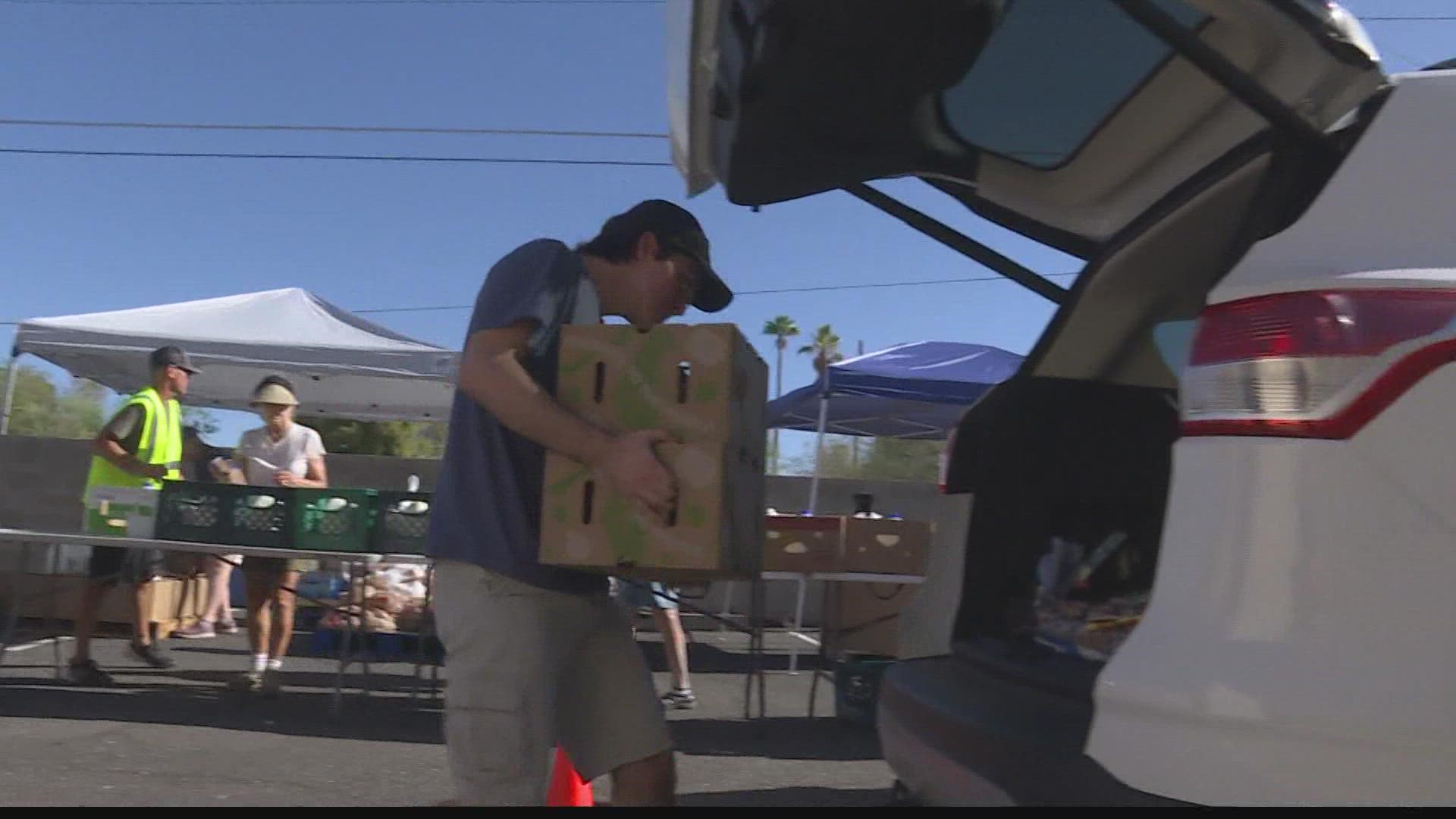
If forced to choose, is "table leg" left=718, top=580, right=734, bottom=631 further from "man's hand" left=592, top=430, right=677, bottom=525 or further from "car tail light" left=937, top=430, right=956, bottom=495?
"man's hand" left=592, top=430, right=677, bottom=525

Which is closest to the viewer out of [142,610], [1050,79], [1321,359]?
[1321,359]

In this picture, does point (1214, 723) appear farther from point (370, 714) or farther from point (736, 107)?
point (370, 714)

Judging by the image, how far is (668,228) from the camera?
7.73ft

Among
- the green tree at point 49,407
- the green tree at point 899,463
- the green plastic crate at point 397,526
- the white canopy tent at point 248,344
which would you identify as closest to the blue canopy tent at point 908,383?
the white canopy tent at point 248,344

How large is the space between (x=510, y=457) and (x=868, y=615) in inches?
208

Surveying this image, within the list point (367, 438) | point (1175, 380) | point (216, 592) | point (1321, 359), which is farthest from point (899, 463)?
point (1321, 359)

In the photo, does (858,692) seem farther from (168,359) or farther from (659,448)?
(168,359)

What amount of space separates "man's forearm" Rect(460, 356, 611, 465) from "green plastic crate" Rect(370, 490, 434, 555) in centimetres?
362

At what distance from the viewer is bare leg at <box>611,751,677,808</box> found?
241cm

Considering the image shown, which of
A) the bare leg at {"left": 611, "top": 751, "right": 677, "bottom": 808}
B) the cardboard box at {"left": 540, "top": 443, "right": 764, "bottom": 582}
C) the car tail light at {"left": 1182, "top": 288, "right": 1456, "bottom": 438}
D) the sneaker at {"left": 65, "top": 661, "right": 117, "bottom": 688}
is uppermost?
the car tail light at {"left": 1182, "top": 288, "right": 1456, "bottom": 438}

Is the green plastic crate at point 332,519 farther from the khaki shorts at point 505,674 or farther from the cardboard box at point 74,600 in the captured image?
the khaki shorts at point 505,674

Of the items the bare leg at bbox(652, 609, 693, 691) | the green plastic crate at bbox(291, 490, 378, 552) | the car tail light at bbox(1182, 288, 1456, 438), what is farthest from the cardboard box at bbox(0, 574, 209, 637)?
the car tail light at bbox(1182, 288, 1456, 438)

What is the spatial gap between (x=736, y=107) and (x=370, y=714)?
166 inches

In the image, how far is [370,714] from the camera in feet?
18.5
